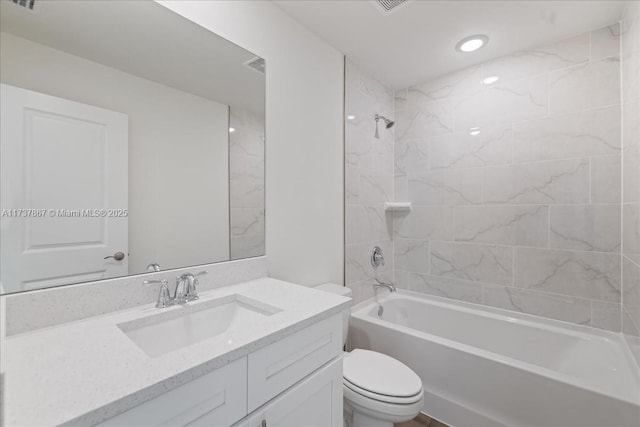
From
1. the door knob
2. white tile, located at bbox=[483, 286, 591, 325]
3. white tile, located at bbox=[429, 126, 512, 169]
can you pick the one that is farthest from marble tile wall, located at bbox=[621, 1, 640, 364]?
the door knob

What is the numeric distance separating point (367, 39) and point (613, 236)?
77.7 inches

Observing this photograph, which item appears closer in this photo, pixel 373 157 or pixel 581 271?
pixel 581 271

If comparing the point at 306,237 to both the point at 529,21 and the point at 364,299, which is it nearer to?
the point at 364,299

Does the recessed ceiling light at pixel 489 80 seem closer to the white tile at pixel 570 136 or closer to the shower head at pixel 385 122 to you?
the white tile at pixel 570 136

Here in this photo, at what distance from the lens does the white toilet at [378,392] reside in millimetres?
1241

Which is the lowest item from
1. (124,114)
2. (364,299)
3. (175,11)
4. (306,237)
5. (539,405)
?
(539,405)

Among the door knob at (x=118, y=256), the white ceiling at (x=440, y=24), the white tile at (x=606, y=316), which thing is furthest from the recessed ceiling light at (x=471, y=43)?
the door knob at (x=118, y=256)

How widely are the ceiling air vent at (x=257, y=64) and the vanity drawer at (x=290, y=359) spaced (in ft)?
4.22

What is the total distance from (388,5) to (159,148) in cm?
142

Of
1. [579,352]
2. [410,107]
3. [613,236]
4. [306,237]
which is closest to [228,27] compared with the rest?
[306,237]

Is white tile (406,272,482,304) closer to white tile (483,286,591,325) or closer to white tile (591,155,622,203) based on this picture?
white tile (483,286,591,325)

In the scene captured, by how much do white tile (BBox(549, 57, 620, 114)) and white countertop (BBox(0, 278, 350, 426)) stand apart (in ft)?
6.92

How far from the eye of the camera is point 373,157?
7.75 feet

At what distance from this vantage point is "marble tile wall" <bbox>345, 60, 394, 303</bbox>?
2117 millimetres
